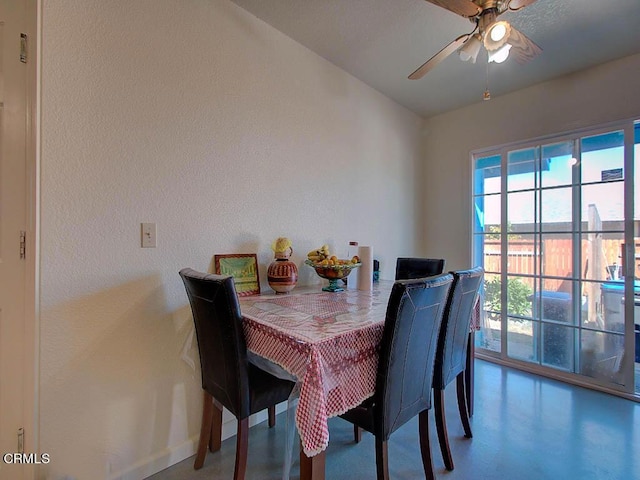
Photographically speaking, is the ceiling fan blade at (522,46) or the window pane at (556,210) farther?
the window pane at (556,210)

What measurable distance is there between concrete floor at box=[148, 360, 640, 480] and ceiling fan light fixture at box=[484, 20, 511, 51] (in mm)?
2136

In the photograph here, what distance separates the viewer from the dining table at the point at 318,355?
1.03 metres

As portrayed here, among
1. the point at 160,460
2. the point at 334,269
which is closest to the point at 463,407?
the point at 334,269

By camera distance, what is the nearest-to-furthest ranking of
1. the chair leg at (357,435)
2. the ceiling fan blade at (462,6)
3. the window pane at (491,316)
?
the ceiling fan blade at (462,6) < the chair leg at (357,435) < the window pane at (491,316)

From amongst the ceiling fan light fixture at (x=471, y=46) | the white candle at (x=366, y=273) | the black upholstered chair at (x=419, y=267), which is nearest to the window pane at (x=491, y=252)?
the black upholstered chair at (x=419, y=267)

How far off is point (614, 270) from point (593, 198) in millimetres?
595

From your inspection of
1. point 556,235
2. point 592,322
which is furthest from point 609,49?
point 592,322

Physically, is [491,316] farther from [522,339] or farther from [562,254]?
[562,254]

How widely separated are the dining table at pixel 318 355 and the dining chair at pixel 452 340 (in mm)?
374

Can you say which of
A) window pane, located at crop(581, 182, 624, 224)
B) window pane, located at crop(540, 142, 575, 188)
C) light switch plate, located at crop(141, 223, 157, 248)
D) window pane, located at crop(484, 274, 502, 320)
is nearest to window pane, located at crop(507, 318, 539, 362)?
window pane, located at crop(484, 274, 502, 320)

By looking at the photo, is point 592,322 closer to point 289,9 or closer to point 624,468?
point 624,468
